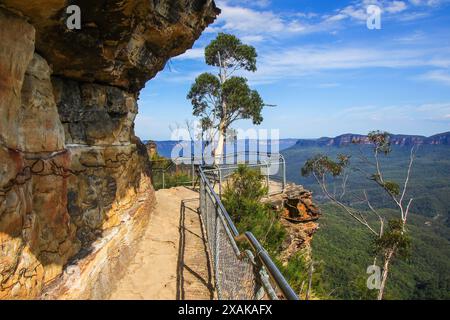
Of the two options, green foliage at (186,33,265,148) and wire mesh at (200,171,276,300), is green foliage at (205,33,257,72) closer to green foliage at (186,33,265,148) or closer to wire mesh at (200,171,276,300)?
green foliage at (186,33,265,148)

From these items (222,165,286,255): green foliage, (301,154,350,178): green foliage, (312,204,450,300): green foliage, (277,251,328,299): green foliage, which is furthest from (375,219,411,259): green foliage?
(312,204,450,300): green foliage

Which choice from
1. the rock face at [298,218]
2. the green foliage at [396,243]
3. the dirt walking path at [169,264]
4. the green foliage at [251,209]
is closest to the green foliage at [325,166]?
the rock face at [298,218]

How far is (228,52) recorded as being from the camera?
2438 centimetres

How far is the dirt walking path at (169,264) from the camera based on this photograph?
5.36 meters

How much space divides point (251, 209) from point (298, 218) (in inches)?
235

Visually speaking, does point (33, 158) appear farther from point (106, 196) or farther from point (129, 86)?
point (129, 86)

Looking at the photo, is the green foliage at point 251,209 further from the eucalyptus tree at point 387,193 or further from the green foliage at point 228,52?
the green foliage at point 228,52

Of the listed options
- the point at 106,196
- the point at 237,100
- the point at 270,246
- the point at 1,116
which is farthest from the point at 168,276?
the point at 237,100

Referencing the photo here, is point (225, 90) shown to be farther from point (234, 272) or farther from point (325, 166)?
point (234, 272)

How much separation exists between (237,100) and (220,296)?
18.9m

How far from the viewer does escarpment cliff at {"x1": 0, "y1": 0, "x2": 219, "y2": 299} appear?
3414mm

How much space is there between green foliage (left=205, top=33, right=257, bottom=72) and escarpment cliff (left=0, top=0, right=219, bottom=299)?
16800mm

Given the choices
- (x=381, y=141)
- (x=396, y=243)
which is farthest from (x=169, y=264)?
(x=381, y=141)

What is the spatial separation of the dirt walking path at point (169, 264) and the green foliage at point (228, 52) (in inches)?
651
